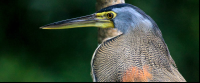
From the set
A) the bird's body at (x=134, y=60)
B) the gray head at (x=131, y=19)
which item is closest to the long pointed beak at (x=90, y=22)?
the gray head at (x=131, y=19)

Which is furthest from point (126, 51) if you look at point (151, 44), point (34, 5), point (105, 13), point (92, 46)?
point (34, 5)

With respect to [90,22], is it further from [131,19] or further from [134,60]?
[134,60]

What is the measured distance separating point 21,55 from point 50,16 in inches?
27.8

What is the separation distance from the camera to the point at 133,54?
4.55 ft

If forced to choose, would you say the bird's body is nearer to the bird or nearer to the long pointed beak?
the bird

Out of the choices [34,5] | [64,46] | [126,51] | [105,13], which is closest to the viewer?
[126,51]

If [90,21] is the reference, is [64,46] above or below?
below

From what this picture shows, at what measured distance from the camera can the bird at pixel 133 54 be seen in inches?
53.0

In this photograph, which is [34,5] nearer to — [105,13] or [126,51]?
[105,13]

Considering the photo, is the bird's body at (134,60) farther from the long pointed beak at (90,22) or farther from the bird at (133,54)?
the long pointed beak at (90,22)

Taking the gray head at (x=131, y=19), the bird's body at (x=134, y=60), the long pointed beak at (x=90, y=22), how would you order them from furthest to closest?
the long pointed beak at (x=90, y=22)
the gray head at (x=131, y=19)
the bird's body at (x=134, y=60)

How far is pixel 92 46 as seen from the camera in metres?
3.29

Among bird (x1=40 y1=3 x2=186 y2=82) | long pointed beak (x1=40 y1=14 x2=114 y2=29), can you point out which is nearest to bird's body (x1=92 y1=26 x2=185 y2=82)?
bird (x1=40 y1=3 x2=186 y2=82)

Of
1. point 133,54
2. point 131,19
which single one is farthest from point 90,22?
point 133,54
